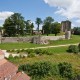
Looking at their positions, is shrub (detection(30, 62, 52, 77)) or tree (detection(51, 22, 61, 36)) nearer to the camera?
shrub (detection(30, 62, 52, 77))

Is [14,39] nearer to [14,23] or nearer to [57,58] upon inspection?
[14,23]


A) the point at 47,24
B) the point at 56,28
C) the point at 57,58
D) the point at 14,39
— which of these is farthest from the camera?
the point at 47,24

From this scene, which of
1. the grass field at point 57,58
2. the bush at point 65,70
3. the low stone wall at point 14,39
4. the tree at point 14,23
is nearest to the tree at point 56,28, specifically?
the tree at point 14,23

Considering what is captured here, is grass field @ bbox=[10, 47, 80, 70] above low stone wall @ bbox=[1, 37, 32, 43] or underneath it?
underneath

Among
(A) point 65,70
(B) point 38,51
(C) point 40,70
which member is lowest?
(A) point 65,70

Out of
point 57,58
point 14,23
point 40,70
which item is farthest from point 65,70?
point 14,23

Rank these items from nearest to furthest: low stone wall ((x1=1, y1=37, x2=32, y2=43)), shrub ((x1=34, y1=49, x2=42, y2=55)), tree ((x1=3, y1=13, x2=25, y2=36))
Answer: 1. shrub ((x1=34, y1=49, x2=42, y2=55))
2. low stone wall ((x1=1, y1=37, x2=32, y2=43))
3. tree ((x1=3, y1=13, x2=25, y2=36))

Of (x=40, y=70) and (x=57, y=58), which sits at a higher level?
(x=40, y=70)

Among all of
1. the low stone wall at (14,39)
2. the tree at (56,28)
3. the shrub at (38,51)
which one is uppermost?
the tree at (56,28)

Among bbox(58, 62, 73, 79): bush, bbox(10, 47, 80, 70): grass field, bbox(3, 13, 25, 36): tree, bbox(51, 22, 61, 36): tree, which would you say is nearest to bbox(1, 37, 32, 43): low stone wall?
bbox(3, 13, 25, 36): tree

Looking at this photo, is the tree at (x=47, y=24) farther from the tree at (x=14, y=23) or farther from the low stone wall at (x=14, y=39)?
the low stone wall at (x=14, y=39)

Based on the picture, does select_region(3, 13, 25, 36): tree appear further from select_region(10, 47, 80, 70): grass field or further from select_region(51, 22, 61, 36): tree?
select_region(10, 47, 80, 70): grass field

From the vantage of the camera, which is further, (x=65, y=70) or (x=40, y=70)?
(x=65, y=70)

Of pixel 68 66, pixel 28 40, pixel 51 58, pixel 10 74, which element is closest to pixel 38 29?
pixel 28 40
